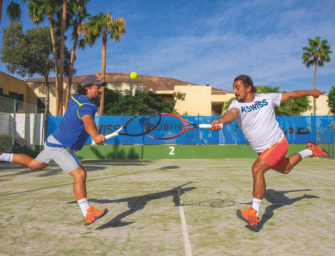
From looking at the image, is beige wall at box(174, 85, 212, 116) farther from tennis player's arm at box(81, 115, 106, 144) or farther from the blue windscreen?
tennis player's arm at box(81, 115, 106, 144)

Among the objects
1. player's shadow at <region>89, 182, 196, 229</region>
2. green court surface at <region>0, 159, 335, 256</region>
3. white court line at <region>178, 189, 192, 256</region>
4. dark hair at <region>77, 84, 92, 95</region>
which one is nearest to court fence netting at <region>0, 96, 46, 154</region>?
green court surface at <region>0, 159, 335, 256</region>

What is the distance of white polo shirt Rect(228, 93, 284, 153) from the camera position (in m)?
4.04

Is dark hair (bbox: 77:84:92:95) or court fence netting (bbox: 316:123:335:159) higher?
dark hair (bbox: 77:84:92:95)

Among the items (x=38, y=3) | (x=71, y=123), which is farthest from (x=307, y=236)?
(x=38, y=3)

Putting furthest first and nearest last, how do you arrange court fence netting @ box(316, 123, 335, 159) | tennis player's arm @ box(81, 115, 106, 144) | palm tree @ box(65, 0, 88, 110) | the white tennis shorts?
palm tree @ box(65, 0, 88, 110), court fence netting @ box(316, 123, 335, 159), the white tennis shorts, tennis player's arm @ box(81, 115, 106, 144)

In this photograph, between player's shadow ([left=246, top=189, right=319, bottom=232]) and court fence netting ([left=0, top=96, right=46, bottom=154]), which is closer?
player's shadow ([left=246, top=189, right=319, bottom=232])

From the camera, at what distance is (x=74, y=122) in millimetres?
3855

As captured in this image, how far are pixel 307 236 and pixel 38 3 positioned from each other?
2534cm

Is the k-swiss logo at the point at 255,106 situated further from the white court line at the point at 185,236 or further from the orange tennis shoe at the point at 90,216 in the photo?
the orange tennis shoe at the point at 90,216

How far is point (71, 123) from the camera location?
3.87m

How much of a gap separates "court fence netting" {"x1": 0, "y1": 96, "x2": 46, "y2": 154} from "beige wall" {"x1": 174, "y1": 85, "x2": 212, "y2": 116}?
A: 33.3 m

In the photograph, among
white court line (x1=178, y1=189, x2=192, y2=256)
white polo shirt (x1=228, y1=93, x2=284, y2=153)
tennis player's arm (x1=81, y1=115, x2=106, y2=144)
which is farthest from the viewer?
white polo shirt (x1=228, y1=93, x2=284, y2=153)

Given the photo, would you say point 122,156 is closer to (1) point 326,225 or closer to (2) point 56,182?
(2) point 56,182

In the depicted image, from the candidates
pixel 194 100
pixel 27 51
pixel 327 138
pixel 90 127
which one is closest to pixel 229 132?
pixel 327 138
